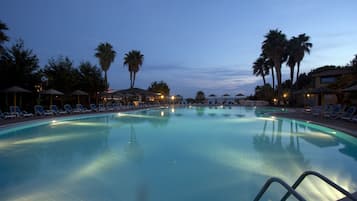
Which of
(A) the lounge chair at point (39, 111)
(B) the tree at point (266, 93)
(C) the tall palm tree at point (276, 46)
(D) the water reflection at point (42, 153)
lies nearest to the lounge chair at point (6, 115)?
(A) the lounge chair at point (39, 111)

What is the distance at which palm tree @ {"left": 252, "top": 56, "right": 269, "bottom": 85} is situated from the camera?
Result: 3678cm

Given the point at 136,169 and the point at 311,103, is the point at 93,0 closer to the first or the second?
the point at 136,169

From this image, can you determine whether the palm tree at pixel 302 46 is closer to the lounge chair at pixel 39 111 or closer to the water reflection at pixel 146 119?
the water reflection at pixel 146 119

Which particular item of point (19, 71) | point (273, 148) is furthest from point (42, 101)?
point (273, 148)

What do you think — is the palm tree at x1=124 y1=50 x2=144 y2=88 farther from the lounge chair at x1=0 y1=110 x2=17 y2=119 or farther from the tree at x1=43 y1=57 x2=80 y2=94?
the lounge chair at x1=0 y1=110 x2=17 y2=119

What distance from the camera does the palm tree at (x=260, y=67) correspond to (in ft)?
121

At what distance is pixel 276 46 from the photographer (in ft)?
91.9

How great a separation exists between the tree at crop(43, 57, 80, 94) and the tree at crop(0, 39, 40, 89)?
2.28 metres

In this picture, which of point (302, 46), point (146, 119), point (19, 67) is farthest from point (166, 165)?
point (302, 46)

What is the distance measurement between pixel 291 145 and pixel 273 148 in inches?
32.0

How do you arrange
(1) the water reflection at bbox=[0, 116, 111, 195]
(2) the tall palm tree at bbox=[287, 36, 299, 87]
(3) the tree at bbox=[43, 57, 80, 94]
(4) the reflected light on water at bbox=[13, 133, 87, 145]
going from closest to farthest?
(1) the water reflection at bbox=[0, 116, 111, 195] → (4) the reflected light on water at bbox=[13, 133, 87, 145] → (3) the tree at bbox=[43, 57, 80, 94] → (2) the tall palm tree at bbox=[287, 36, 299, 87]

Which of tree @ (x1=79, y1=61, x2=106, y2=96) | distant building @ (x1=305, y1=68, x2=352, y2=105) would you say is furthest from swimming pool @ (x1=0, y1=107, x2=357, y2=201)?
distant building @ (x1=305, y1=68, x2=352, y2=105)

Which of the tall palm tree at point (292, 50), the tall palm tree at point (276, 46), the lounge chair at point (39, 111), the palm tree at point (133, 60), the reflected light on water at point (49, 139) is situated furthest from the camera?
the palm tree at point (133, 60)

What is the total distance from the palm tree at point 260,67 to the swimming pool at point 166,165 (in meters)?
29.6
